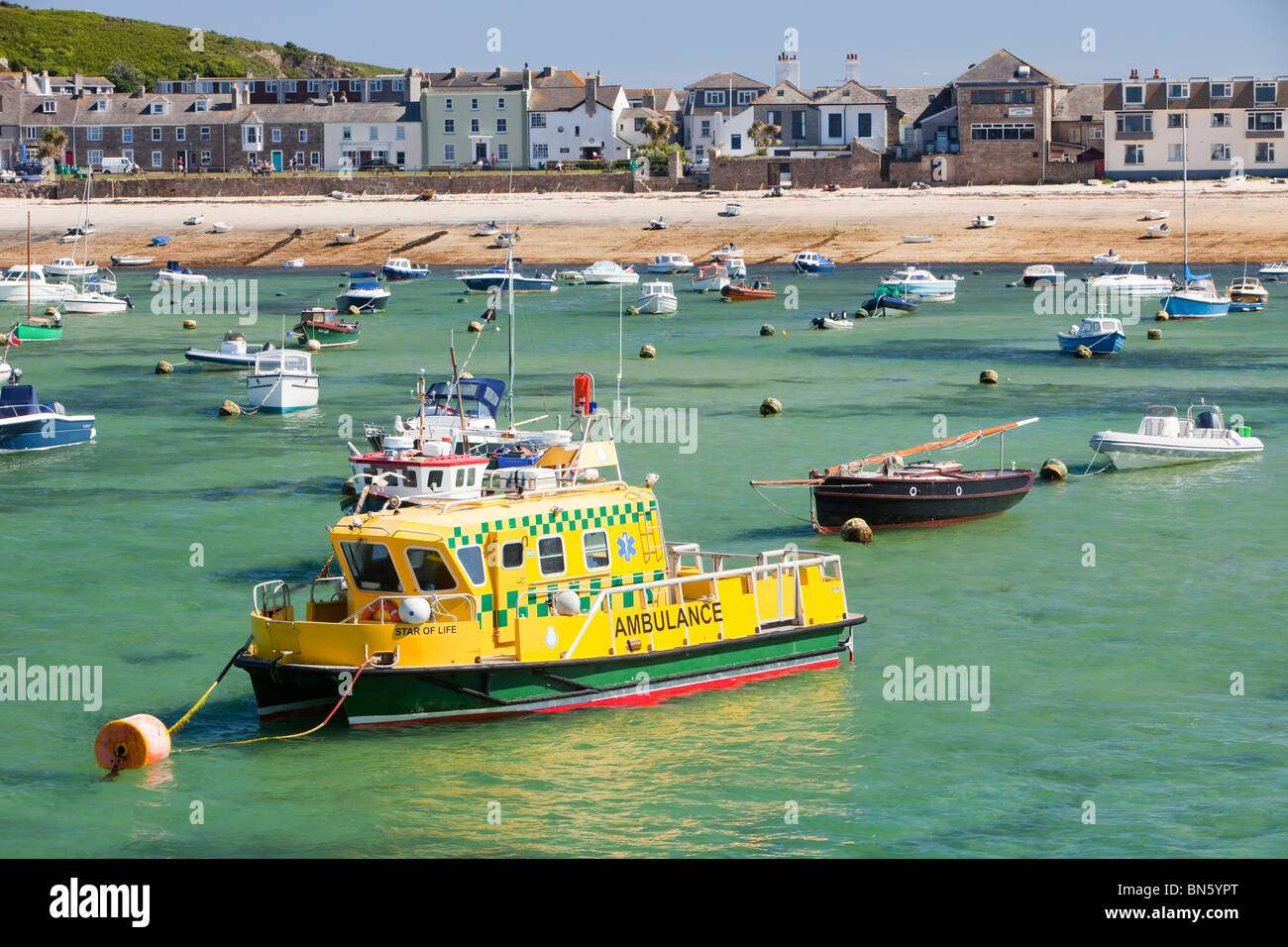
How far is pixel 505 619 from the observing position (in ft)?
78.9

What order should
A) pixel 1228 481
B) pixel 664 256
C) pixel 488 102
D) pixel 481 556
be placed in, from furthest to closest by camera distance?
1. pixel 488 102
2. pixel 664 256
3. pixel 1228 481
4. pixel 481 556

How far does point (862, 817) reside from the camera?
848 inches

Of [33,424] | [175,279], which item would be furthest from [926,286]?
[33,424]

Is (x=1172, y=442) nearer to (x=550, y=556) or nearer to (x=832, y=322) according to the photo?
(x=550, y=556)

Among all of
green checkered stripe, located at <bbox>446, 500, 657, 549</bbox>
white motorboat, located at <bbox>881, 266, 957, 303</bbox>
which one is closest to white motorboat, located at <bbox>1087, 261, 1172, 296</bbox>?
white motorboat, located at <bbox>881, 266, 957, 303</bbox>

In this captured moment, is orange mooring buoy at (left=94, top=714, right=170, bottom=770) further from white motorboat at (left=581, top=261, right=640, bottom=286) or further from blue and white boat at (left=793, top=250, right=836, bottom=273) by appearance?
blue and white boat at (left=793, top=250, right=836, bottom=273)

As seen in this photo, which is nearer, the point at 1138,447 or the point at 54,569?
the point at 54,569

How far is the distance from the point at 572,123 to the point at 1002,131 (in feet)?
142

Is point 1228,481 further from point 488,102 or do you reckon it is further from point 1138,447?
point 488,102

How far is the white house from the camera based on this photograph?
17038cm

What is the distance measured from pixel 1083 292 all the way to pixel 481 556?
8286cm

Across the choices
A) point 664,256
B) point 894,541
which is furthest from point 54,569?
point 664,256

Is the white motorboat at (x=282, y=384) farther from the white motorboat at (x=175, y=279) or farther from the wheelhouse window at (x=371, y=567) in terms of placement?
A: the white motorboat at (x=175, y=279)

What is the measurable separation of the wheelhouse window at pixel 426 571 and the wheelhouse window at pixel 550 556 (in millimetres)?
1458
